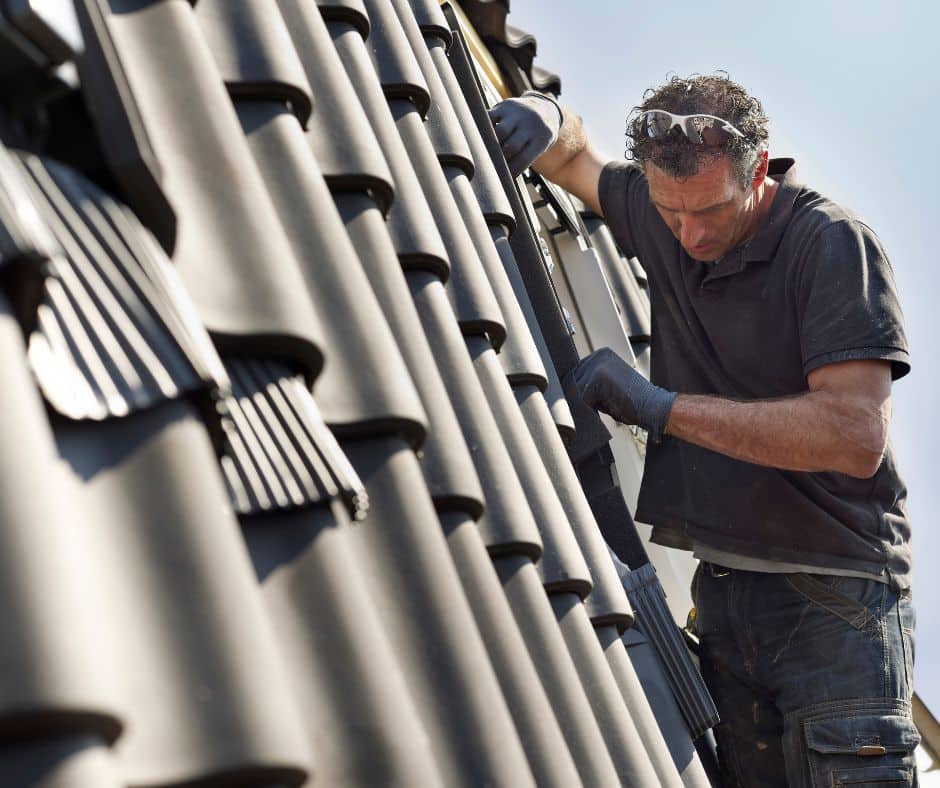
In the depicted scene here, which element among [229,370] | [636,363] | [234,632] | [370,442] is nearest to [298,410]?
[229,370]

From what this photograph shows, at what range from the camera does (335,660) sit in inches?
36.7

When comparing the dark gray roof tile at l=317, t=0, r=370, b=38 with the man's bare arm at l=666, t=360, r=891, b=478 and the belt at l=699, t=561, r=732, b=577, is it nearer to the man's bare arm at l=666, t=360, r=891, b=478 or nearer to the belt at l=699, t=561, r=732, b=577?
the man's bare arm at l=666, t=360, r=891, b=478

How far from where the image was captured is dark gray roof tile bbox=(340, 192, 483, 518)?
4.83 feet

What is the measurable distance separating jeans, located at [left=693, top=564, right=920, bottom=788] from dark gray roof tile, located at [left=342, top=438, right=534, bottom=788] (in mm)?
2288

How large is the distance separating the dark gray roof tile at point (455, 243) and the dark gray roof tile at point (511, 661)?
580 millimetres

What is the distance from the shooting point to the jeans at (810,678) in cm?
319

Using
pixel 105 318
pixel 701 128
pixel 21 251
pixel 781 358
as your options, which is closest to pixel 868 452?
pixel 781 358

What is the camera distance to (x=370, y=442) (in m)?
1.32

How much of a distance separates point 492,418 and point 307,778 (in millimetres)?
1056

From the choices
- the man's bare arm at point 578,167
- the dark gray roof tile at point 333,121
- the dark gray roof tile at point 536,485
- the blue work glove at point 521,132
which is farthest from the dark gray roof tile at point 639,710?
the man's bare arm at point 578,167

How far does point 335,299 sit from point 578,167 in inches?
118

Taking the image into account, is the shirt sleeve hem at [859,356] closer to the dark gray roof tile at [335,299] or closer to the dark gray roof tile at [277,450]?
the dark gray roof tile at [335,299]

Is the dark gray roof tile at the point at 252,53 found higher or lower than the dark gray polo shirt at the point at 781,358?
higher

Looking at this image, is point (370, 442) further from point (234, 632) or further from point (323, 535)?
point (234, 632)
